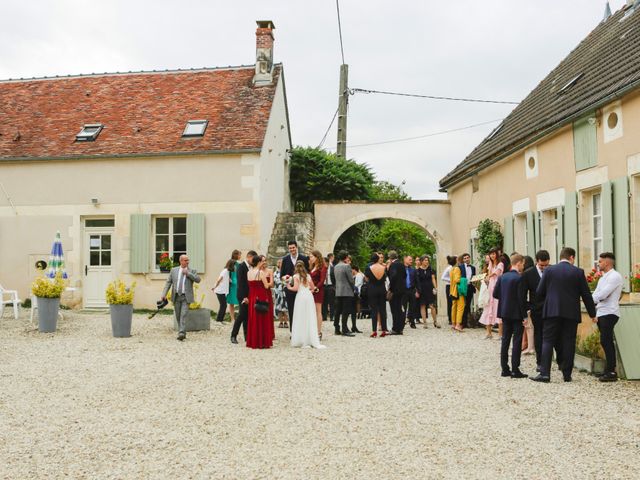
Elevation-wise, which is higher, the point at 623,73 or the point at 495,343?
the point at 623,73

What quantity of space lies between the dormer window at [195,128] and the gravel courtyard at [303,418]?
29.0 feet

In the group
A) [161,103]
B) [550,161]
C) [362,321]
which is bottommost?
[362,321]

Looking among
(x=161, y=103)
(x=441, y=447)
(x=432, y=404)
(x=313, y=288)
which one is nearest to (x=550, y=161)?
(x=313, y=288)

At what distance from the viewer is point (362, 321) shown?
54.5 ft

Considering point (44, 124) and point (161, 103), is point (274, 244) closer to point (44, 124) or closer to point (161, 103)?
point (161, 103)

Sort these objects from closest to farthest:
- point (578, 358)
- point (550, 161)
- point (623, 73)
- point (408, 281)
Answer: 1. point (578, 358)
2. point (623, 73)
3. point (550, 161)
4. point (408, 281)

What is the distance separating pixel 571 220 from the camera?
11.8 m

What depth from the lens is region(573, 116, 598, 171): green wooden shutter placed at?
436 inches

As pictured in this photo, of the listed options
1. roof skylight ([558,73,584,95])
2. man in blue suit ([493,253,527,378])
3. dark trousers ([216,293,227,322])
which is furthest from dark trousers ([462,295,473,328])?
man in blue suit ([493,253,527,378])

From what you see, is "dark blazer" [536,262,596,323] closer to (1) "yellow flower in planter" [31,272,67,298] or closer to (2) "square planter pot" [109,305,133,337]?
(2) "square planter pot" [109,305,133,337]

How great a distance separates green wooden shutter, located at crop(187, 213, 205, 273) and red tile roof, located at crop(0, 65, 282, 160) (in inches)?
67.3

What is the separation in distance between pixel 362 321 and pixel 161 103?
821 cm

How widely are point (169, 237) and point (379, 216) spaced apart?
18.5 feet

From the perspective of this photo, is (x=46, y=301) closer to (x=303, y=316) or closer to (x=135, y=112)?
(x=303, y=316)
